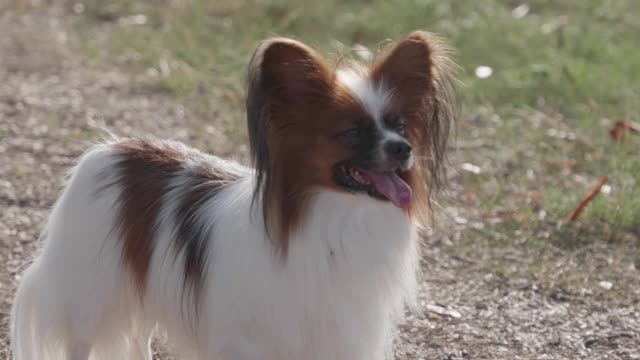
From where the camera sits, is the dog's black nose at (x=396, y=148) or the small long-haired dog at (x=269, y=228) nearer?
the dog's black nose at (x=396, y=148)

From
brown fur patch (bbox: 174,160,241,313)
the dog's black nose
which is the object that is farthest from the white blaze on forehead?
brown fur patch (bbox: 174,160,241,313)

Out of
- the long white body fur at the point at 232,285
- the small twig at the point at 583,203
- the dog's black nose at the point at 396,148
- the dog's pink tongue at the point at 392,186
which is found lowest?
the small twig at the point at 583,203

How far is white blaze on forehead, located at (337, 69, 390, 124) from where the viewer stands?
3.79 m

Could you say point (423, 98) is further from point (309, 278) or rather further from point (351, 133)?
point (309, 278)

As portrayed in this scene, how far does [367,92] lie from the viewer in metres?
3.84

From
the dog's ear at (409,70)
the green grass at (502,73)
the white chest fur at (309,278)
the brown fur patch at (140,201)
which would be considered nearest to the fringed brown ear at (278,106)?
the white chest fur at (309,278)

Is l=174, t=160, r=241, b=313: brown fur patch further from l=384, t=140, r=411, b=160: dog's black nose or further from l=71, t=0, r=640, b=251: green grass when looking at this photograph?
l=71, t=0, r=640, b=251: green grass

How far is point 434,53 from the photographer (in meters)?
4.02

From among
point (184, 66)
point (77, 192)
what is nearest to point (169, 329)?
point (77, 192)

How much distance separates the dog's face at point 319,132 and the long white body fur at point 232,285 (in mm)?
67

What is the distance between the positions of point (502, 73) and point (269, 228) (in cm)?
581

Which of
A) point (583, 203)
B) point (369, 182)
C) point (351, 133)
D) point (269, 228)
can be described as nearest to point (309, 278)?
point (269, 228)

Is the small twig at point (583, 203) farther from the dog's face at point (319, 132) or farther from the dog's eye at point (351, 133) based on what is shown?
the dog's eye at point (351, 133)

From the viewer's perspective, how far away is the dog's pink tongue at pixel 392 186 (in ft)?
12.4
